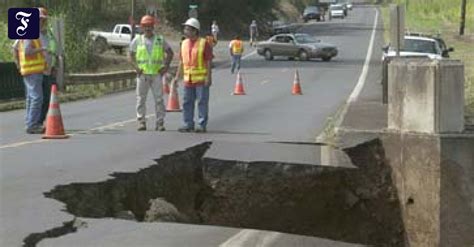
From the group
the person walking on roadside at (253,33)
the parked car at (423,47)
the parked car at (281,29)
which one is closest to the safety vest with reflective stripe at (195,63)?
the parked car at (423,47)

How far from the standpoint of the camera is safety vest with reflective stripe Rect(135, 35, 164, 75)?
13.6 meters

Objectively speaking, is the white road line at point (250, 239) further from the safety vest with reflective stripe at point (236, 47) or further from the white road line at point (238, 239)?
the safety vest with reflective stripe at point (236, 47)

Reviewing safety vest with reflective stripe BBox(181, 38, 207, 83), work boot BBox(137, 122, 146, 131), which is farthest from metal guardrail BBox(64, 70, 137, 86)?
→ safety vest with reflective stripe BBox(181, 38, 207, 83)

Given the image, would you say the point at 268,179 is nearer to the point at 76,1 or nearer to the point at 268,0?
the point at 76,1

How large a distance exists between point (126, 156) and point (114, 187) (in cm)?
185

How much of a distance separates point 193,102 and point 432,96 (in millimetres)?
5125

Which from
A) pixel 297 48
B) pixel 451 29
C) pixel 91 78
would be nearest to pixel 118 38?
pixel 297 48

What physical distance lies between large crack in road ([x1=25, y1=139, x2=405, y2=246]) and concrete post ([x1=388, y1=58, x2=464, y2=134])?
2.94 feet

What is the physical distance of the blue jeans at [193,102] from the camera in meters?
13.6

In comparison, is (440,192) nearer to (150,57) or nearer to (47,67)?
(150,57)

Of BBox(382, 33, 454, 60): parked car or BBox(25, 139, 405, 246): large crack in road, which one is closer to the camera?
BBox(25, 139, 405, 246): large crack in road

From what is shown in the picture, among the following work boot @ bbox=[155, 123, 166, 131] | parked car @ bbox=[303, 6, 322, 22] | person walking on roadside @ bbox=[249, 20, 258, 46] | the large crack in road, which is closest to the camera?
the large crack in road

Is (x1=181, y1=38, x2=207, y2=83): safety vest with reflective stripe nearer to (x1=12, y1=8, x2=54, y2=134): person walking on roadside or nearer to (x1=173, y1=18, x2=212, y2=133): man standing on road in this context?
(x1=173, y1=18, x2=212, y2=133): man standing on road

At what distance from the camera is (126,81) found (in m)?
31.8
